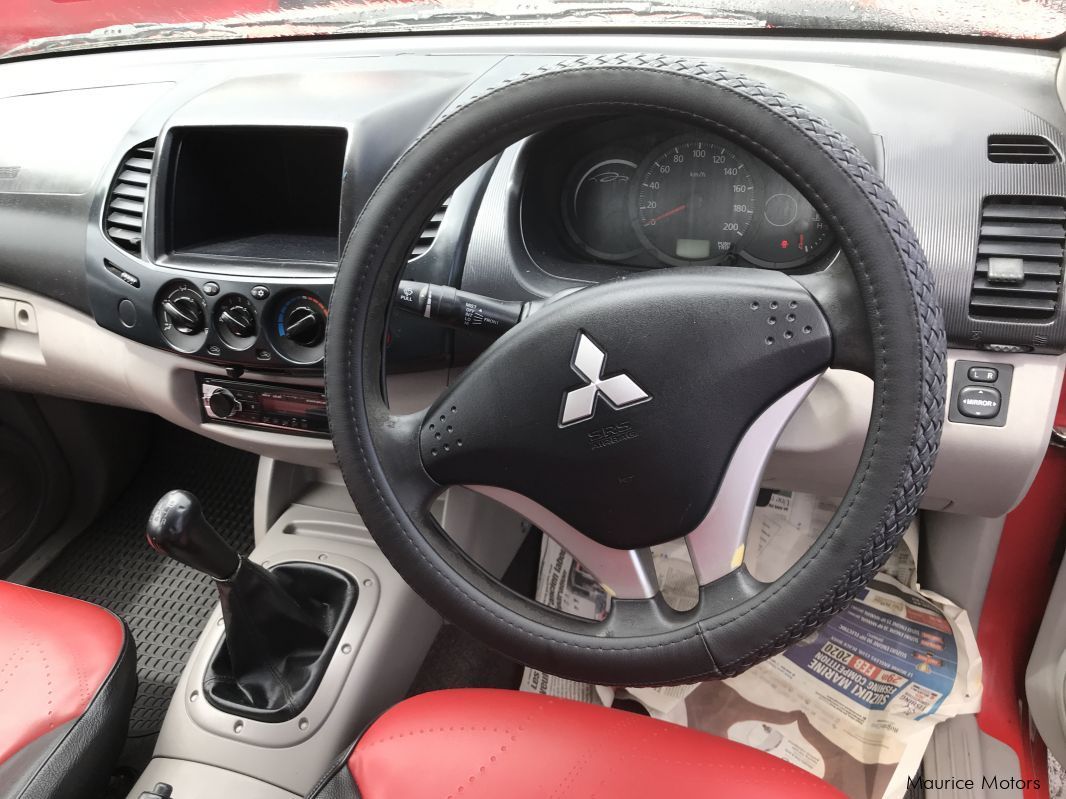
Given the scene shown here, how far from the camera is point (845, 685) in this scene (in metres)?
1.17

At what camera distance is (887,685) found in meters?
1.15

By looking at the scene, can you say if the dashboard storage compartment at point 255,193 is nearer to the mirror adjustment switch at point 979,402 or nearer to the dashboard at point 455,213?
A: the dashboard at point 455,213

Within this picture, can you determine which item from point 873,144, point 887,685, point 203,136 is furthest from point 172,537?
point 887,685

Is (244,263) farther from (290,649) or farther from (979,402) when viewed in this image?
(979,402)

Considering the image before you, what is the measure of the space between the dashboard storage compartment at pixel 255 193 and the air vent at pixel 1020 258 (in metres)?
0.72

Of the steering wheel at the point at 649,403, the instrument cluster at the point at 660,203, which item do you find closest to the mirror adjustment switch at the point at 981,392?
the instrument cluster at the point at 660,203

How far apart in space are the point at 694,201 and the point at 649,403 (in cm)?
36

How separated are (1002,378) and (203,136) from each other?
1004 millimetres

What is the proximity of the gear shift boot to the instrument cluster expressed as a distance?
551 mm

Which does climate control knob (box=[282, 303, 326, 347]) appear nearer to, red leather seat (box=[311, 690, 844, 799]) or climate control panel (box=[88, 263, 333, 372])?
climate control panel (box=[88, 263, 333, 372])

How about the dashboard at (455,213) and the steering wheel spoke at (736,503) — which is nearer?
the steering wheel spoke at (736,503)

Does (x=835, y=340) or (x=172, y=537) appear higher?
(x=835, y=340)

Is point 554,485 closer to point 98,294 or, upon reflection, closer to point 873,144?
point 873,144

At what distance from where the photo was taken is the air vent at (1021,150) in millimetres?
776
